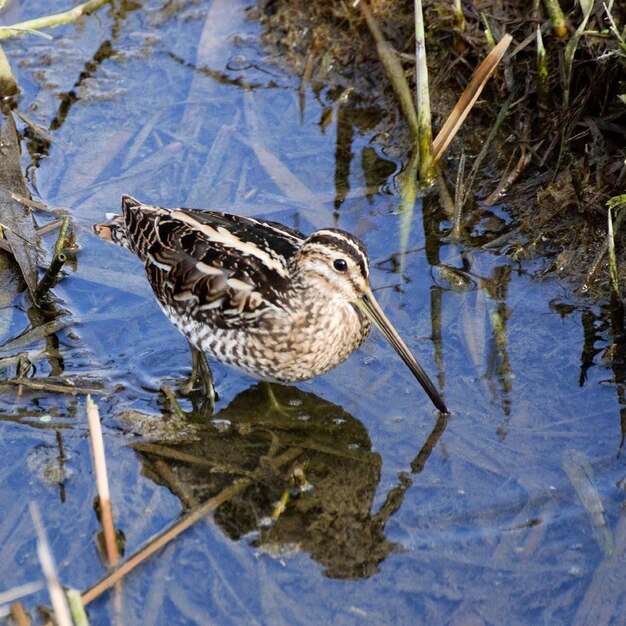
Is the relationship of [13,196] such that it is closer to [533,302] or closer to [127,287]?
[127,287]

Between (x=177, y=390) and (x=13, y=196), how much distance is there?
1.99 m

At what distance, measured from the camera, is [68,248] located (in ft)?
20.7

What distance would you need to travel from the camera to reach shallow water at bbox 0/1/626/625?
164 inches

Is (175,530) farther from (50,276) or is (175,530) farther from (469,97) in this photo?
(469,97)

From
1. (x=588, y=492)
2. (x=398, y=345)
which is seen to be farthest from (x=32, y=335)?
(x=588, y=492)

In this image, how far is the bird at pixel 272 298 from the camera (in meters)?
4.90

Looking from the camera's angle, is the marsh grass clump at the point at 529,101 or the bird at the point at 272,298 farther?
the marsh grass clump at the point at 529,101

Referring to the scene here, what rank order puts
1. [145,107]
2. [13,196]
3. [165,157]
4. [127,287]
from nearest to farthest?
[127,287] → [13,196] → [165,157] → [145,107]

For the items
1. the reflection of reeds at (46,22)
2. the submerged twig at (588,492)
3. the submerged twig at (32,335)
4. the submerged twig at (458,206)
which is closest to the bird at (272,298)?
the submerged twig at (588,492)

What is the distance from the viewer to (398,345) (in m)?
4.89

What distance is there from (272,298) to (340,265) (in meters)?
0.39

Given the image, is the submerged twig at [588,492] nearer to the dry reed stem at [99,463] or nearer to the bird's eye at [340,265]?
the bird's eye at [340,265]

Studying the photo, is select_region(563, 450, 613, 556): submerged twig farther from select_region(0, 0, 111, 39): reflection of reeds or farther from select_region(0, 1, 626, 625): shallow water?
select_region(0, 0, 111, 39): reflection of reeds

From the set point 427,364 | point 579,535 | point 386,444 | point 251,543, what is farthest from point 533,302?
point 251,543
